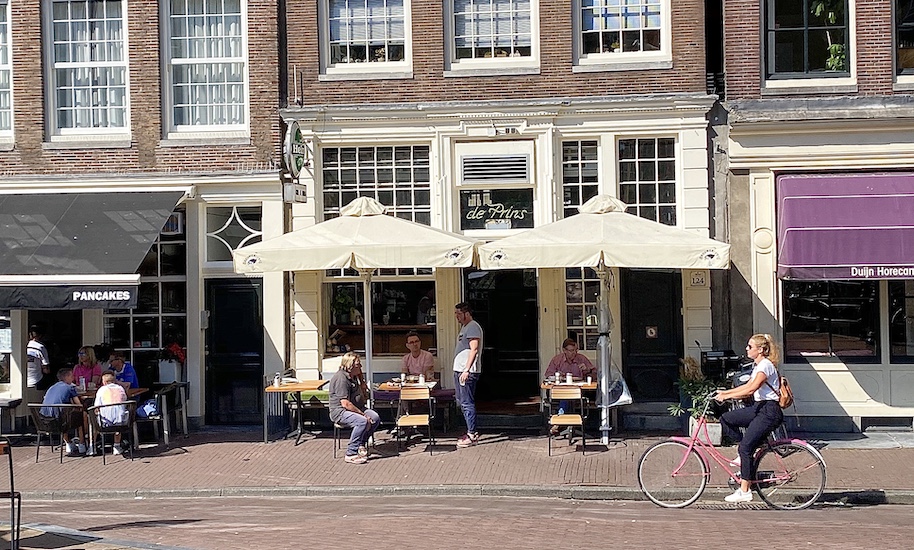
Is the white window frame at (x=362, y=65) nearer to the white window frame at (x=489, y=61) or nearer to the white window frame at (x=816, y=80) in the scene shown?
the white window frame at (x=489, y=61)

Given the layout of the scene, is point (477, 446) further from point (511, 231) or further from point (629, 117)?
point (629, 117)

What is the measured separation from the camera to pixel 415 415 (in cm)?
1409

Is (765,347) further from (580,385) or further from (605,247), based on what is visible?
(580,385)

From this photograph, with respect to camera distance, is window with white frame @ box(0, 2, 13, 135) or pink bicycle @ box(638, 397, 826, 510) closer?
pink bicycle @ box(638, 397, 826, 510)

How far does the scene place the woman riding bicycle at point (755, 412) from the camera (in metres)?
10.5

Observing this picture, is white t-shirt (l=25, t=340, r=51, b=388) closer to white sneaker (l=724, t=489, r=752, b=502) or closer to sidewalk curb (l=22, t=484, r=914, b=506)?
sidewalk curb (l=22, t=484, r=914, b=506)

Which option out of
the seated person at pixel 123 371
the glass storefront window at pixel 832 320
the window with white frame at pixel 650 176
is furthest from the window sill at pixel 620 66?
the seated person at pixel 123 371

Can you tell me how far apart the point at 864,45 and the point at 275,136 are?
855cm

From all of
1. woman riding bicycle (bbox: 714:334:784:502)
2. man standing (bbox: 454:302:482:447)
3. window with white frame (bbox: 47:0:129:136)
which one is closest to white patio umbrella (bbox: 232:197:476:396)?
man standing (bbox: 454:302:482:447)

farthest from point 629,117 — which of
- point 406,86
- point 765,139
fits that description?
point 406,86

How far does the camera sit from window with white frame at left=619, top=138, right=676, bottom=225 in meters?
15.2

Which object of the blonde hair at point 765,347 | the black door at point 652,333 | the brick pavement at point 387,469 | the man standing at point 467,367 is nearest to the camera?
the blonde hair at point 765,347

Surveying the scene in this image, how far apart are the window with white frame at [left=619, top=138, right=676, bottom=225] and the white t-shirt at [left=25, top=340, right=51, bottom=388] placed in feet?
29.4

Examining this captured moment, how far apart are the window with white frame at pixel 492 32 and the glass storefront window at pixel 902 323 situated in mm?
6174
